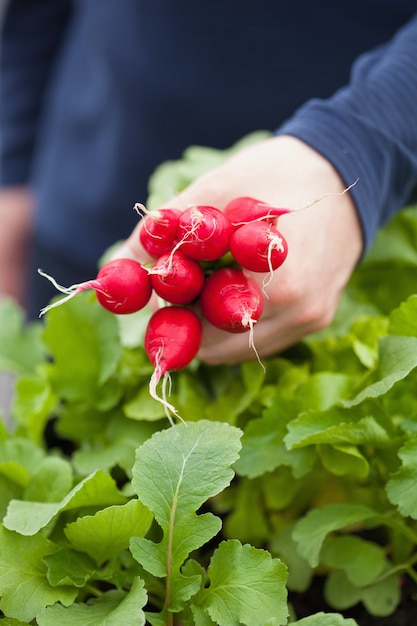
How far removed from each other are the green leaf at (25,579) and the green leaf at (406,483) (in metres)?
0.23

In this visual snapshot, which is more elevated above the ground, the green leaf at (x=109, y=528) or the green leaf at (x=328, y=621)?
the green leaf at (x=109, y=528)

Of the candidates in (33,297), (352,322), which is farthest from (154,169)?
(352,322)

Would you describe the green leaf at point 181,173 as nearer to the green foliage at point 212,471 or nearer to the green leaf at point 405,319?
the green foliage at point 212,471

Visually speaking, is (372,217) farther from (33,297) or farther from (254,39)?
(33,297)

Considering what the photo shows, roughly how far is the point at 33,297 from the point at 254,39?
0.71 metres

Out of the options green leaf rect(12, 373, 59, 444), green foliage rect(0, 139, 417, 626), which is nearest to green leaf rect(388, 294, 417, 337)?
green foliage rect(0, 139, 417, 626)

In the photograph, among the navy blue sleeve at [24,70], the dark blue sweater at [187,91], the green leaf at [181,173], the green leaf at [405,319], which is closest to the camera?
the green leaf at [405,319]

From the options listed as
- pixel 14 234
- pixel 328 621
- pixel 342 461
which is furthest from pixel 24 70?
pixel 328 621

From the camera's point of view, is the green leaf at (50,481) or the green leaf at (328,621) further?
the green leaf at (50,481)

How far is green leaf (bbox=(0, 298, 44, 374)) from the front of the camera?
770 millimetres

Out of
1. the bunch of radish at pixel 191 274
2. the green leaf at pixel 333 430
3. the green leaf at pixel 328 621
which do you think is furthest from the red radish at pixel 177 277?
the green leaf at pixel 328 621

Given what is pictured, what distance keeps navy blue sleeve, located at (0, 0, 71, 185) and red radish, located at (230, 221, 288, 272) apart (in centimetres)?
112

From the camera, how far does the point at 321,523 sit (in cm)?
55

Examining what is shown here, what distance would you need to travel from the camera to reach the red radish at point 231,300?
1.59 feet
